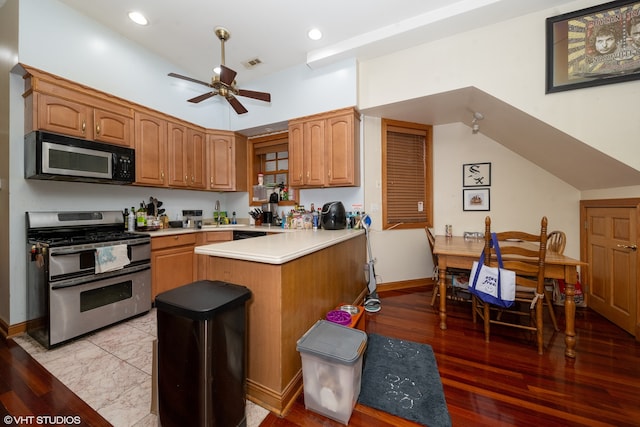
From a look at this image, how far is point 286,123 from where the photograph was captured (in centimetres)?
361

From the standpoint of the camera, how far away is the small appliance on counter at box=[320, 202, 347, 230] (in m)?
2.86

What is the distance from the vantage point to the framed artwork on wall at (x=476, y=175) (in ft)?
11.0

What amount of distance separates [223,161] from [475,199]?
13.1ft

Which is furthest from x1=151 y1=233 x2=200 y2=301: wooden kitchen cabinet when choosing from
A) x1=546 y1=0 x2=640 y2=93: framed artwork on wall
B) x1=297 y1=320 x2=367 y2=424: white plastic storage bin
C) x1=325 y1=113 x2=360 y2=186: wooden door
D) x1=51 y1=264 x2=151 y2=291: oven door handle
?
x1=546 y1=0 x2=640 y2=93: framed artwork on wall

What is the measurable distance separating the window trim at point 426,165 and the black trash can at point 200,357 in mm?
2608

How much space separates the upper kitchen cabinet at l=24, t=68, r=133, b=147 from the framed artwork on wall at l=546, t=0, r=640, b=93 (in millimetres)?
4481

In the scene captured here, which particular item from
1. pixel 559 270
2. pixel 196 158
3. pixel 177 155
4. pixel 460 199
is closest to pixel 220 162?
pixel 196 158

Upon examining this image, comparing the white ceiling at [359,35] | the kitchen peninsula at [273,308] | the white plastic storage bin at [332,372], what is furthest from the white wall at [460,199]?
the white plastic storage bin at [332,372]

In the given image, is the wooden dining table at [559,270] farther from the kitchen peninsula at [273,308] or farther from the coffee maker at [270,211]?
the coffee maker at [270,211]

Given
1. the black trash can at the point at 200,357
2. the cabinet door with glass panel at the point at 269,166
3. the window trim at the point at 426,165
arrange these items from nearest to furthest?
the black trash can at the point at 200,357, the window trim at the point at 426,165, the cabinet door with glass panel at the point at 269,166

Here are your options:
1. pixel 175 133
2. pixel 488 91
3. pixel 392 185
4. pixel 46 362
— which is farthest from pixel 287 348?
pixel 175 133

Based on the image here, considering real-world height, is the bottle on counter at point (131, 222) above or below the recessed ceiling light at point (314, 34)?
below

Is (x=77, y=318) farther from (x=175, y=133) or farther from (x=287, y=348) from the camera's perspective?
(x=175, y=133)

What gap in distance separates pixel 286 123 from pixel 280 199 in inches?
47.7
